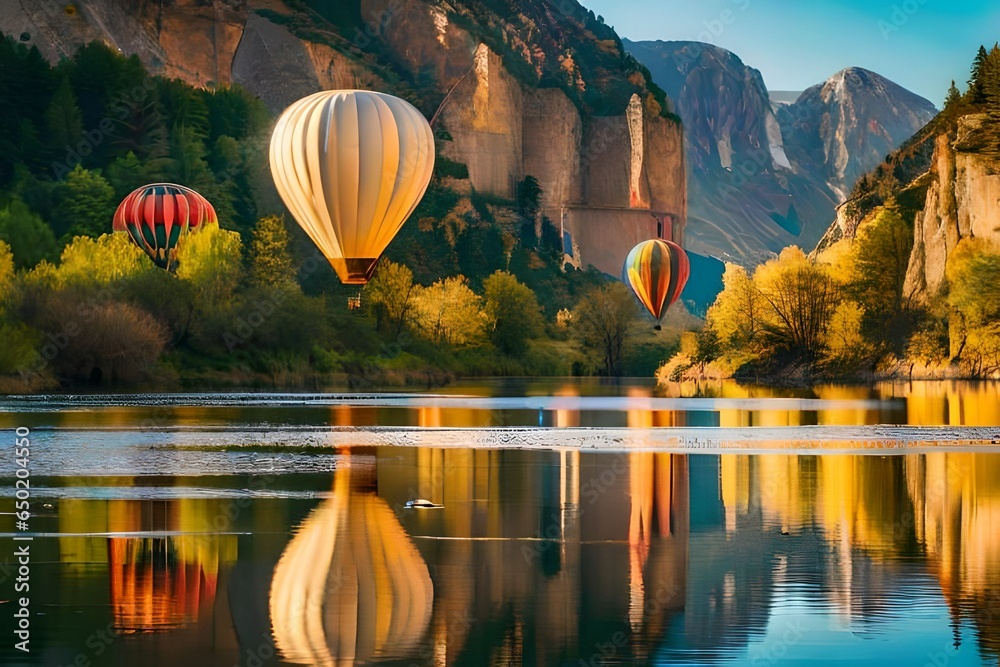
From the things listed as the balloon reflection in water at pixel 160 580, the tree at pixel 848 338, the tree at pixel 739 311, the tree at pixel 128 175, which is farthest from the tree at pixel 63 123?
the balloon reflection in water at pixel 160 580

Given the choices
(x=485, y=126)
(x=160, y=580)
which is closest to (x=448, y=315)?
(x=485, y=126)

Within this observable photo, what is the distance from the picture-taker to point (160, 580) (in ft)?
52.5

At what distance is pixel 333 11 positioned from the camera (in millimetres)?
187875

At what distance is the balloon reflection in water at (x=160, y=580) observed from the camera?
14.2m

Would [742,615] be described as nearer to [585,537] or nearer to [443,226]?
[585,537]

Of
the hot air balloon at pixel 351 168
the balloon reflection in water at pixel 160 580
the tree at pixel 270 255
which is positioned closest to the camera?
the balloon reflection in water at pixel 160 580

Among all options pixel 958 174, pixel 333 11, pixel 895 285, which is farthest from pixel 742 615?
pixel 333 11

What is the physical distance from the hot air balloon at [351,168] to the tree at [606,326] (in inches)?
2551

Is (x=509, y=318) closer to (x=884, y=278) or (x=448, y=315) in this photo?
(x=448, y=315)

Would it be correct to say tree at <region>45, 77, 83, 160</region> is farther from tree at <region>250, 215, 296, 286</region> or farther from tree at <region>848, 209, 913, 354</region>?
tree at <region>848, 209, 913, 354</region>

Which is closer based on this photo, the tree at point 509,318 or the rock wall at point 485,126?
the tree at point 509,318

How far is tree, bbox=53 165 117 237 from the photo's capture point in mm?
95375

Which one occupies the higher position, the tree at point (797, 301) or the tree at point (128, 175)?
the tree at point (128, 175)

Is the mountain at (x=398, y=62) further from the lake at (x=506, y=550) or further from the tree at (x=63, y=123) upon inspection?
the lake at (x=506, y=550)
